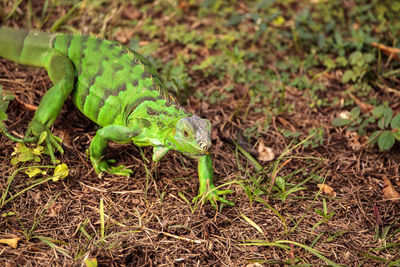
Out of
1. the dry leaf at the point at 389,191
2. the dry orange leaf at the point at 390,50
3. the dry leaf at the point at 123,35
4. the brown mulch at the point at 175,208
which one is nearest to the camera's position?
the brown mulch at the point at 175,208

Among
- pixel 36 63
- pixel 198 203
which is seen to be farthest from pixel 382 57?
pixel 36 63

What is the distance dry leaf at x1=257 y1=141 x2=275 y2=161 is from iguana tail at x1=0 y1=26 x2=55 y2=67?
2699 millimetres

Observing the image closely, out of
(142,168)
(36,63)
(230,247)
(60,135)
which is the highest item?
(36,63)

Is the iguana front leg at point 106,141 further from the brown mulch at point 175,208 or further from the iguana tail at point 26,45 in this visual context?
the iguana tail at point 26,45

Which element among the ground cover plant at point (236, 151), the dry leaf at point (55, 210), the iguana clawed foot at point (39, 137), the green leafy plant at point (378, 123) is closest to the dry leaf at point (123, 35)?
the ground cover plant at point (236, 151)

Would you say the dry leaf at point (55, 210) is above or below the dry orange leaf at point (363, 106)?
above

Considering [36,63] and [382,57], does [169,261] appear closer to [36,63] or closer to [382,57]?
[36,63]

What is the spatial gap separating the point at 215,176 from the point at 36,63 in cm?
249

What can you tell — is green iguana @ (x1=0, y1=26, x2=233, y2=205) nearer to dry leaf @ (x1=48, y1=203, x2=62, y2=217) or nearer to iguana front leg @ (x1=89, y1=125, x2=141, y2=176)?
iguana front leg @ (x1=89, y1=125, x2=141, y2=176)

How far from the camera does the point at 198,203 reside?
3707 millimetres

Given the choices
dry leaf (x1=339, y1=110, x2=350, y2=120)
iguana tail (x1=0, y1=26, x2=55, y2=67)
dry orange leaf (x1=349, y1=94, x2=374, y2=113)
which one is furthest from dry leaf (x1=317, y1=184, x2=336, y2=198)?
iguana tail (x1=0, y1=26, x2=55, y2=67)

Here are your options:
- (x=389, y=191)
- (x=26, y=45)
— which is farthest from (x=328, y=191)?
(x=26, y=45)

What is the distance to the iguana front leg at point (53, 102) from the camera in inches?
158

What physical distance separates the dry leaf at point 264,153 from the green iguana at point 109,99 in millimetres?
794
